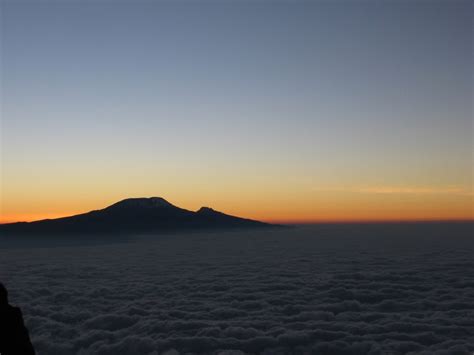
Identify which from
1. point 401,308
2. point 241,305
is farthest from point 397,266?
point 241,305

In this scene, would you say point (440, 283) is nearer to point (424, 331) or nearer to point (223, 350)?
point (424, 331)

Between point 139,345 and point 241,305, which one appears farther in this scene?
point 241,305

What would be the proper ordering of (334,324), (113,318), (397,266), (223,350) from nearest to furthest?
1. (223,350)
2. (334,324)
3. (113,318)
4. (397,266)

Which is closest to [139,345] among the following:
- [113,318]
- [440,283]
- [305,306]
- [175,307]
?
[113,318]

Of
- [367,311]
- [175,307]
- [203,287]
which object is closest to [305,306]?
[367,311]

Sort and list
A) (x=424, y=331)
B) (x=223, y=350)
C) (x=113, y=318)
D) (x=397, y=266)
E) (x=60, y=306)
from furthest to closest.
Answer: (x=397, y=266) < (x=60, y=306) < (x=113, y=318) < (x=424, y=331) < (x=223, y=350)

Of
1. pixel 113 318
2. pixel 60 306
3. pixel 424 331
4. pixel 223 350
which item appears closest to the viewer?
pixel 223 350

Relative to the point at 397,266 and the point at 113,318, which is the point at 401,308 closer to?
the point at 113,318

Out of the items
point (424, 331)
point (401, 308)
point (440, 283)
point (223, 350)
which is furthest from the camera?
point (440, 283)

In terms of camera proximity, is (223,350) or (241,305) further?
(241,305)
